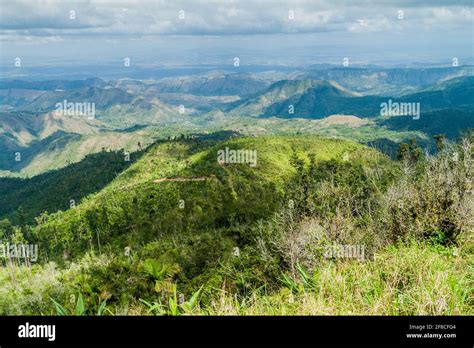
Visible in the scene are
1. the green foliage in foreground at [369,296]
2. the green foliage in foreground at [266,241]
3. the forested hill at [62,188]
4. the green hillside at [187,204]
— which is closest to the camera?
the green foliage in foreground at [369,296]

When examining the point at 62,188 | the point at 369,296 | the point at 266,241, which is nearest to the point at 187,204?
the point at 266,241

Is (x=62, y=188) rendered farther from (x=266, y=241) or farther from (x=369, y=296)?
(x=369, y=296)

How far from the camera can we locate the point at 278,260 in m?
17.3

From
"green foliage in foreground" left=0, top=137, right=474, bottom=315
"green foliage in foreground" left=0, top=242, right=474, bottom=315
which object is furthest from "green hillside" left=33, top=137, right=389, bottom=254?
"green foliage in foreground" left=0, top=242, right=474, bottom=315

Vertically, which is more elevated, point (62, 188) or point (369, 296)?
point (369, 296)

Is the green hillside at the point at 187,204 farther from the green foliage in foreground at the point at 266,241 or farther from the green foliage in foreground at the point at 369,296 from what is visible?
the green foliage in foreground at the point at 369,296

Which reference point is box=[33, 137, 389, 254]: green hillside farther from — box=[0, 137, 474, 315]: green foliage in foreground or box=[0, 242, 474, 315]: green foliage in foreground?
box=[0, 242, 474, 315]: green foliage in foreground

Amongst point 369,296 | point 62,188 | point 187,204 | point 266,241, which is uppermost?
point 369,296

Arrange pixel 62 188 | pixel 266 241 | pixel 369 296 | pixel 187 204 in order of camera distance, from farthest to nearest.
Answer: pixel 62 188 → pixel 187 204 → pixel 266 241 → pixel 369 296

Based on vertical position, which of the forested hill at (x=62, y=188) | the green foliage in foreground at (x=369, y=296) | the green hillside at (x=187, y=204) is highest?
the green foliage in foreground at (x=369, y=296)

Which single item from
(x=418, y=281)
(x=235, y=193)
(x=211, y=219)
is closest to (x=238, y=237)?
(x=211, y=219)

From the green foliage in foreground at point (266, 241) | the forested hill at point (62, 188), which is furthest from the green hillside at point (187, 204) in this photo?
the forested hill at point (62, 188)
